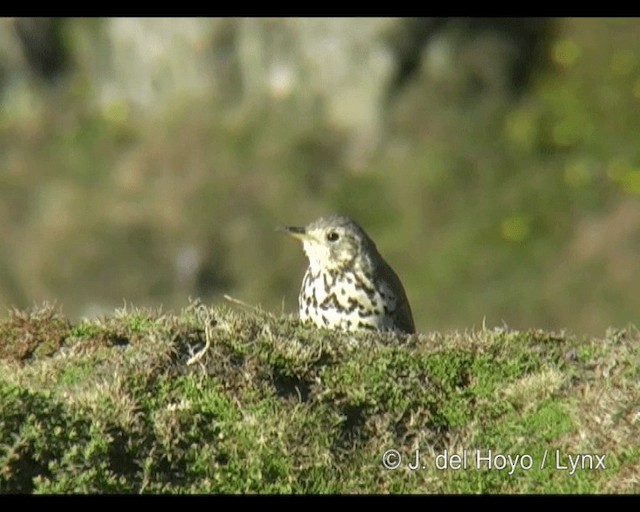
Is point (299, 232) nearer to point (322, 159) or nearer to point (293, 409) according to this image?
point (293, 409)

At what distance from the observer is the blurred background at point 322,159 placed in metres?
25.7

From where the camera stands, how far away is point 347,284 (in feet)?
34.8

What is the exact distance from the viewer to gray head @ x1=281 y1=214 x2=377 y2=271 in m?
10.9

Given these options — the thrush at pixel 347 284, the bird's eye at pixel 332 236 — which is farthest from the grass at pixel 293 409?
the bird's eye at pixel 332 236

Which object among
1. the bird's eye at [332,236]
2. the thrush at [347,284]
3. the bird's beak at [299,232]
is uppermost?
the bird's beak at [299,232]

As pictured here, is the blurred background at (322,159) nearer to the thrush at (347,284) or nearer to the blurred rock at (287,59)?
the blurred rock at (287,59)

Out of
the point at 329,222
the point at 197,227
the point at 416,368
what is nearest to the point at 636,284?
the point at 197,227

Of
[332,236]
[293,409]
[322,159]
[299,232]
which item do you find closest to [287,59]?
[322,159]

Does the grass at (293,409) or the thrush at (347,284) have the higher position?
the thrush at (347,284)

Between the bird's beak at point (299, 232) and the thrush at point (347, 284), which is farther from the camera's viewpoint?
the bird's beak at point (299, 232)

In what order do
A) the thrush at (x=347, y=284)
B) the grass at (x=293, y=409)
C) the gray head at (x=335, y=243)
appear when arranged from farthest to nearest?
the gray head at (x=335, y=243)
the thrush at (x=347, y=284)
the grass at (x=293, y=409)

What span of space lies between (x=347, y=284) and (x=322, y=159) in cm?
1845

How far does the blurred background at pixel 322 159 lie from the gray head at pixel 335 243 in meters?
12.6

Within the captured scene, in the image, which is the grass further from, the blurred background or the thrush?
the blurred background
